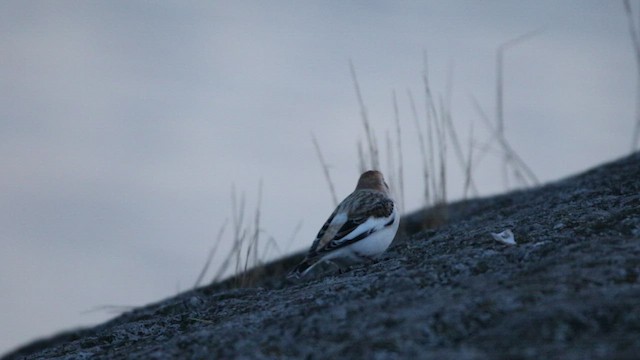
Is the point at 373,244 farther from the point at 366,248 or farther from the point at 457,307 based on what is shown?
the point at 457,307

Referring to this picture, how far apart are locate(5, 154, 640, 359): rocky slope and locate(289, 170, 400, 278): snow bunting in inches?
7.3

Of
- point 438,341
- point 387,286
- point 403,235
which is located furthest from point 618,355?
point 403,235

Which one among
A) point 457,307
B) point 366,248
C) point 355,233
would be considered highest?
point 355,233

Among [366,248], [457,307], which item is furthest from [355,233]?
[457,307]

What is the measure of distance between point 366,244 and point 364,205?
0.43 m

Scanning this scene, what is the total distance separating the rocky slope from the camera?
328 centimetres

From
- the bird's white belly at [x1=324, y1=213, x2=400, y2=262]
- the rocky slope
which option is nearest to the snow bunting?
the bird's white belly at [x1=324, y1=213, x2=400, y2=262]

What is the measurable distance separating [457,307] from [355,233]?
7.93 ft

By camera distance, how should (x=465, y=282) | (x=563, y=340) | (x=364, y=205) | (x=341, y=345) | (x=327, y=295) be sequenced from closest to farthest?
(x=563, y=340) < (x=341, y=345) < (x=465, y=282) < (x=327, y=295) < (x=364, y=205)

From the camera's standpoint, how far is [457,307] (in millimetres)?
3631

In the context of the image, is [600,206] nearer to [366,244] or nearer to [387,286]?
[366,244]

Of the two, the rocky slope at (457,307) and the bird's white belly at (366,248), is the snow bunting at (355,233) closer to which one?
the bird's white belly at (366,248)

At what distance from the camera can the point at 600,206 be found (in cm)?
579

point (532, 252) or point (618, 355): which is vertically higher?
point (532, 252)
